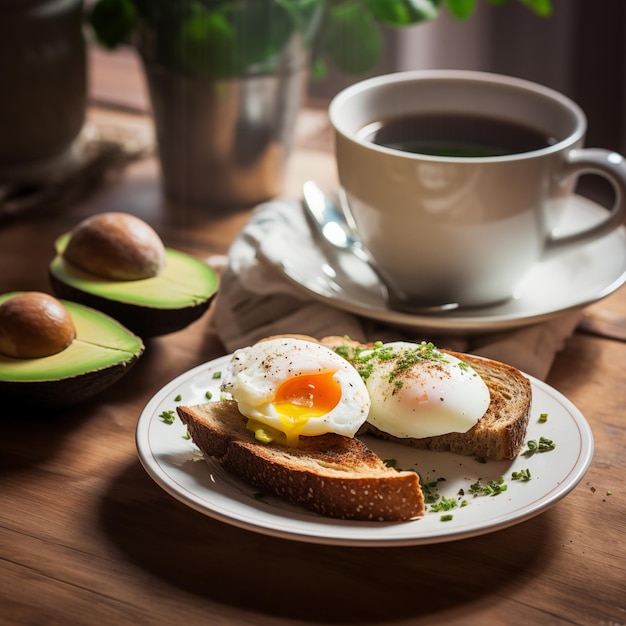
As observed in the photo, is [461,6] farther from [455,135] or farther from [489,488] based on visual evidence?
[489,488]

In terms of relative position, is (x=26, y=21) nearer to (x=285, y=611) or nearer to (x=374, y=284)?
(x=374, y=284)

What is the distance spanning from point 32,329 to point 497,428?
0.60 meters

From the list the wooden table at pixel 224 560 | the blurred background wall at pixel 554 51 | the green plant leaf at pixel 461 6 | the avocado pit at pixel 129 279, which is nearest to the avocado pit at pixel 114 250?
the avocado pit at pixel 129 279

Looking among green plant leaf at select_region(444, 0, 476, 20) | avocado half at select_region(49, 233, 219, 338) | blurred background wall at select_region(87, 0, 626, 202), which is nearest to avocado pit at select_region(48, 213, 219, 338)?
avocado half at select_region(49, 233, 219, 338)

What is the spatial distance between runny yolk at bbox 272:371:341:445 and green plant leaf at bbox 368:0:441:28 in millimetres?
962

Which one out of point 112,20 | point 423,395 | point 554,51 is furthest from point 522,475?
point 554,51

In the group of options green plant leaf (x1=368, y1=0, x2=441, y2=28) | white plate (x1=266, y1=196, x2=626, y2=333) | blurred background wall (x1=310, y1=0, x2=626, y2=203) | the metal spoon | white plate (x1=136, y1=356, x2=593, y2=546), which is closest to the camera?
white plate (x1=136, y1=356, x2=593, y2=546)

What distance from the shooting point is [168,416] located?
1146mm

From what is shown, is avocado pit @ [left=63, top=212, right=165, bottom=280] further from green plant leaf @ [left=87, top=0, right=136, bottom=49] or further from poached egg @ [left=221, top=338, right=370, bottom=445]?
green plant leaf @ [left=87, top=0, right=136, bottom=49]

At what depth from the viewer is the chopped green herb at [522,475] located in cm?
105

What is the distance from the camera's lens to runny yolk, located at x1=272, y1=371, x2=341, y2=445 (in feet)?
3.56

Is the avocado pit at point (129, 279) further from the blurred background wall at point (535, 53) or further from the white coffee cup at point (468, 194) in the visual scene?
the blurred background wall at point (535, 53)

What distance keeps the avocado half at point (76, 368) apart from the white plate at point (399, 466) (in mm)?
93

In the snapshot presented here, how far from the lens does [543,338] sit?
1.42m
